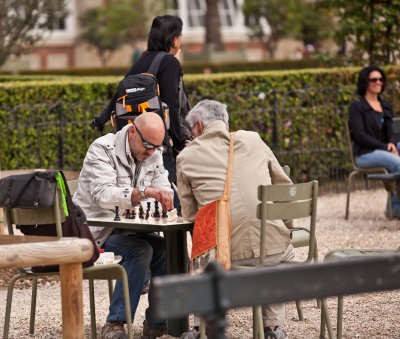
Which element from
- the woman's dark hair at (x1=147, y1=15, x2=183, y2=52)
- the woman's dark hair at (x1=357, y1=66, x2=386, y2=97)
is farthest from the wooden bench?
the woman's dark hair at (x1=357, y1=66, x2=386, y2=97)

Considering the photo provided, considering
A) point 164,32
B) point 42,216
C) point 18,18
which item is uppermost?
point 164,32

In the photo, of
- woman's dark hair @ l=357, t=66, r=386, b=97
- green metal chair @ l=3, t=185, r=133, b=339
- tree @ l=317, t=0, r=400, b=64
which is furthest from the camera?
tree @ l=317, t=0, r=400, b=64

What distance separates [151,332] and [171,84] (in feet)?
6.18

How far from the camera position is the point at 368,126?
8977 millimetres

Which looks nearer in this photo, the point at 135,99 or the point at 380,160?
the point at 135,99

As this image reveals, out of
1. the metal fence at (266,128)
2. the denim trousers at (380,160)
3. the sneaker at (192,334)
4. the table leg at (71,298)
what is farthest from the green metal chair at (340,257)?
the metal fence at (266,128)

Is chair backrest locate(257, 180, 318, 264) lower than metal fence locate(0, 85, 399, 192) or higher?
higher

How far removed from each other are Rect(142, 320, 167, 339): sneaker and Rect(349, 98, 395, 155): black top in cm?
430

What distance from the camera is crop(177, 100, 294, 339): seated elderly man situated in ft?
15.2

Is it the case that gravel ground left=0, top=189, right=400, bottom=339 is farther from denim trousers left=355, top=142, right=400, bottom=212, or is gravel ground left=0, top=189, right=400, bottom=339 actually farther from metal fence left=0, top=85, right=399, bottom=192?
metal fence left=0, top=85, right=399, bottom=192

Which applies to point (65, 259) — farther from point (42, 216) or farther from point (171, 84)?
point (171, 84)

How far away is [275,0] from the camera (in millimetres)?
31578

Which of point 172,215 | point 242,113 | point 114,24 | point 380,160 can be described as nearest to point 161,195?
point 172,215

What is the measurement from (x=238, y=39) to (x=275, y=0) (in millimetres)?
5882
